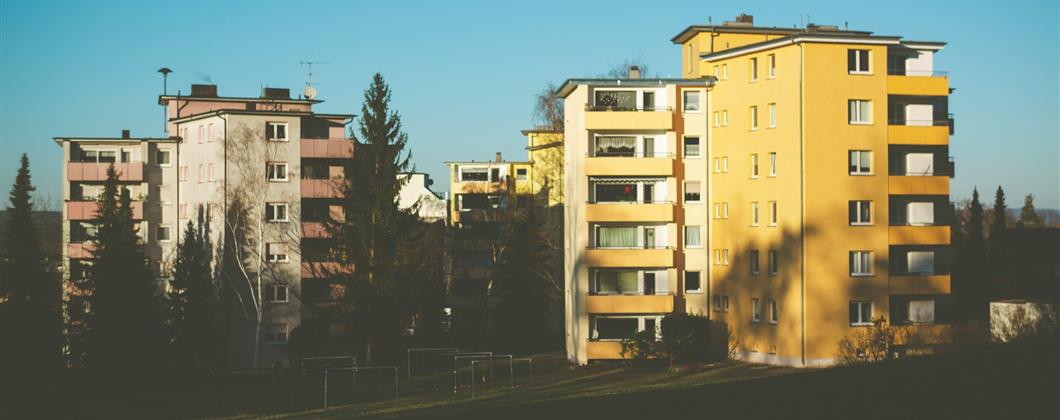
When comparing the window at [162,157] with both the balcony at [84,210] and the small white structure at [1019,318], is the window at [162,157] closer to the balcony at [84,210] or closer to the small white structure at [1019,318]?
the balcony at [84,210]

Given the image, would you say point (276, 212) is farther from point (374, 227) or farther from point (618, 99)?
point (618, 99)

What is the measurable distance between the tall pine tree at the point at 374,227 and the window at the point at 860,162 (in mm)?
24240

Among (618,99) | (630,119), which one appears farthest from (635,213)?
(618,99)

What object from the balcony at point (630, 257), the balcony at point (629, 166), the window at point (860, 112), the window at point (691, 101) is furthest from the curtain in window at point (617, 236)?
the window at point (860, 112)

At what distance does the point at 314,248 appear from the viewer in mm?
69438

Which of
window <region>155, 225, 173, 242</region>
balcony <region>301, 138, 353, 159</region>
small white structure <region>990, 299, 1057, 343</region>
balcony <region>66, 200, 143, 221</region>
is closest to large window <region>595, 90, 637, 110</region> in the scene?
balcony <region>301, 138, 353, 159</region>

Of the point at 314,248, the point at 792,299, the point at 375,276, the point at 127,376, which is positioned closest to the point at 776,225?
the point at 792,299

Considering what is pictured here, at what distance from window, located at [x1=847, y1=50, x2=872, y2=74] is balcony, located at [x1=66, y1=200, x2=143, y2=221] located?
4440cm

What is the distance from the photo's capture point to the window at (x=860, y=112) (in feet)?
176

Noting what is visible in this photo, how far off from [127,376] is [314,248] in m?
13.1

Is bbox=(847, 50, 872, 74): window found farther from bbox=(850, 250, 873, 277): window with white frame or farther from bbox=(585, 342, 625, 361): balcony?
bbox=(585, 342, 625, 361): balcony

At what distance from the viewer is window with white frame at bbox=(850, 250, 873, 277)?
5353cm

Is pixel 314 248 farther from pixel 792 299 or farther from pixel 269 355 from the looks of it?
pixel 792 299

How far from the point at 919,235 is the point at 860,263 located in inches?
128
